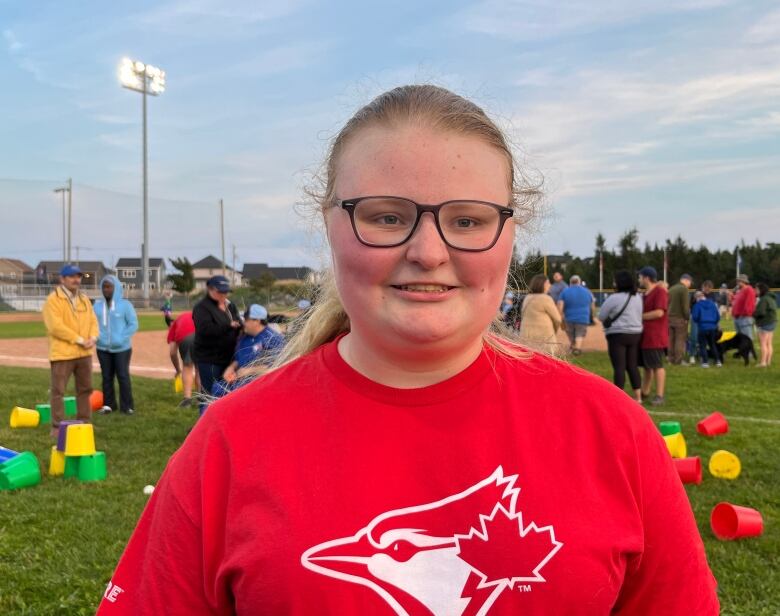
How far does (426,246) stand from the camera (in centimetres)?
132

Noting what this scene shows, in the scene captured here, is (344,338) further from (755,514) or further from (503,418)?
(755,514)

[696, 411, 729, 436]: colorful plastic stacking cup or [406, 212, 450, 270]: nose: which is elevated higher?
[406, 212, 450, 270]: nose

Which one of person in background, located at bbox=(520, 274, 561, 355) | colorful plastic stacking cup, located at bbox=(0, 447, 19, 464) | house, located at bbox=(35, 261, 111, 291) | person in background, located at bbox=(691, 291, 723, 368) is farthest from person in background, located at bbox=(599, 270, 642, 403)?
house, located at bbox=(35, 261, 111, 291)

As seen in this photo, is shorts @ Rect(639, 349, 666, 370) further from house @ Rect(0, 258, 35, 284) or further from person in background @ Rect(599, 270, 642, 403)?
house @ Rect(0, 258, 35, 284)

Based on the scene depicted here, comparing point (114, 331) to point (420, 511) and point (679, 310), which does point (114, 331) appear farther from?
point (679, 310)

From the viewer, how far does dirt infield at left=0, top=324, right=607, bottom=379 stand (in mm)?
15555

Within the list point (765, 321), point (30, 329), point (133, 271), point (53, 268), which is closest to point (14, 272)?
point (53, 268)

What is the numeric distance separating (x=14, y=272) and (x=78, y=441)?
86914mm

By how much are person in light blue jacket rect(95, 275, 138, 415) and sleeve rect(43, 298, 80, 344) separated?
3.50 ft

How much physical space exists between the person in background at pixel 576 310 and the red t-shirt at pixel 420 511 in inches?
576

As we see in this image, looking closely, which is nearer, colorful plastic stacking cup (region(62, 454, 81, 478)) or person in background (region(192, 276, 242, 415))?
colorful plastic stacking cup (region(62, 454, 81, 478))

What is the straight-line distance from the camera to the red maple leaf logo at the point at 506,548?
130cm

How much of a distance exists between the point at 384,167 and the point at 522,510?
27.1 inches

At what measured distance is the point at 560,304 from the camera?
16172 mm
